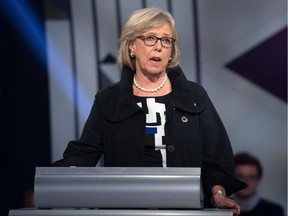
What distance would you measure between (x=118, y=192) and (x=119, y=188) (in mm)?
11

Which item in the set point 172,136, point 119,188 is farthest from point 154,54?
point 119,188

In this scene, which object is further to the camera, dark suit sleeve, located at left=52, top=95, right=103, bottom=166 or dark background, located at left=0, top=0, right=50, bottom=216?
Answer: dark background, located at left=0, top=0, right=50, bottom=216

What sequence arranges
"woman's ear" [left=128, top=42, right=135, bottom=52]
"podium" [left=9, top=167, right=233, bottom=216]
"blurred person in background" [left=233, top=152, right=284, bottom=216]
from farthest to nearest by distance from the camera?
"blurred person in background" [left=233, top=152, right=284, bottom=216]
"woman's ear" [left=128, top=42, right=135, bottom=52]
"podium" [left=9, top=167, right=233, bottom=216]

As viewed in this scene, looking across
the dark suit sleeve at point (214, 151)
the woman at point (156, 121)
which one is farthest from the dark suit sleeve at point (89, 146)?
the dark suit sleeve at point (214, 151)

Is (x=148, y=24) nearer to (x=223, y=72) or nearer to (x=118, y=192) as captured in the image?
Answer: (x=118, y=192)

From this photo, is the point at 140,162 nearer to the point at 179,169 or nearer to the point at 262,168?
the point at 179,169

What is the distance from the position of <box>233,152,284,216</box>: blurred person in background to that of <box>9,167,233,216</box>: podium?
2.02 m

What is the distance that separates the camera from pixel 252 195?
4.24 meters

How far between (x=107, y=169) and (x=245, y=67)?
2.14 m

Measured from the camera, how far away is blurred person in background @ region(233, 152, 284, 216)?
4.22 m

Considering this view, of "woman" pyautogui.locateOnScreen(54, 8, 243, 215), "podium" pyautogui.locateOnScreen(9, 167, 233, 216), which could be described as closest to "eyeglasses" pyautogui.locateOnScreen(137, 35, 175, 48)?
"woman" pyautogui.locateOnScreen(54, 8, 243, 215)

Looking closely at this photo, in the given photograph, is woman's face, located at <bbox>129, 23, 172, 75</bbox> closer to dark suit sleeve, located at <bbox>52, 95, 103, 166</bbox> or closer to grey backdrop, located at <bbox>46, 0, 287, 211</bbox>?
dark suit sleeve, located at <bbox>52, 95, 103, 166</bbox>

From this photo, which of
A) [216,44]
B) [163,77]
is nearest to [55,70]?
[216,44]

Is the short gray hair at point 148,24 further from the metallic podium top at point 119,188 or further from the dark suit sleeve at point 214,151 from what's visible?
the metallic podium top at point 119,188
